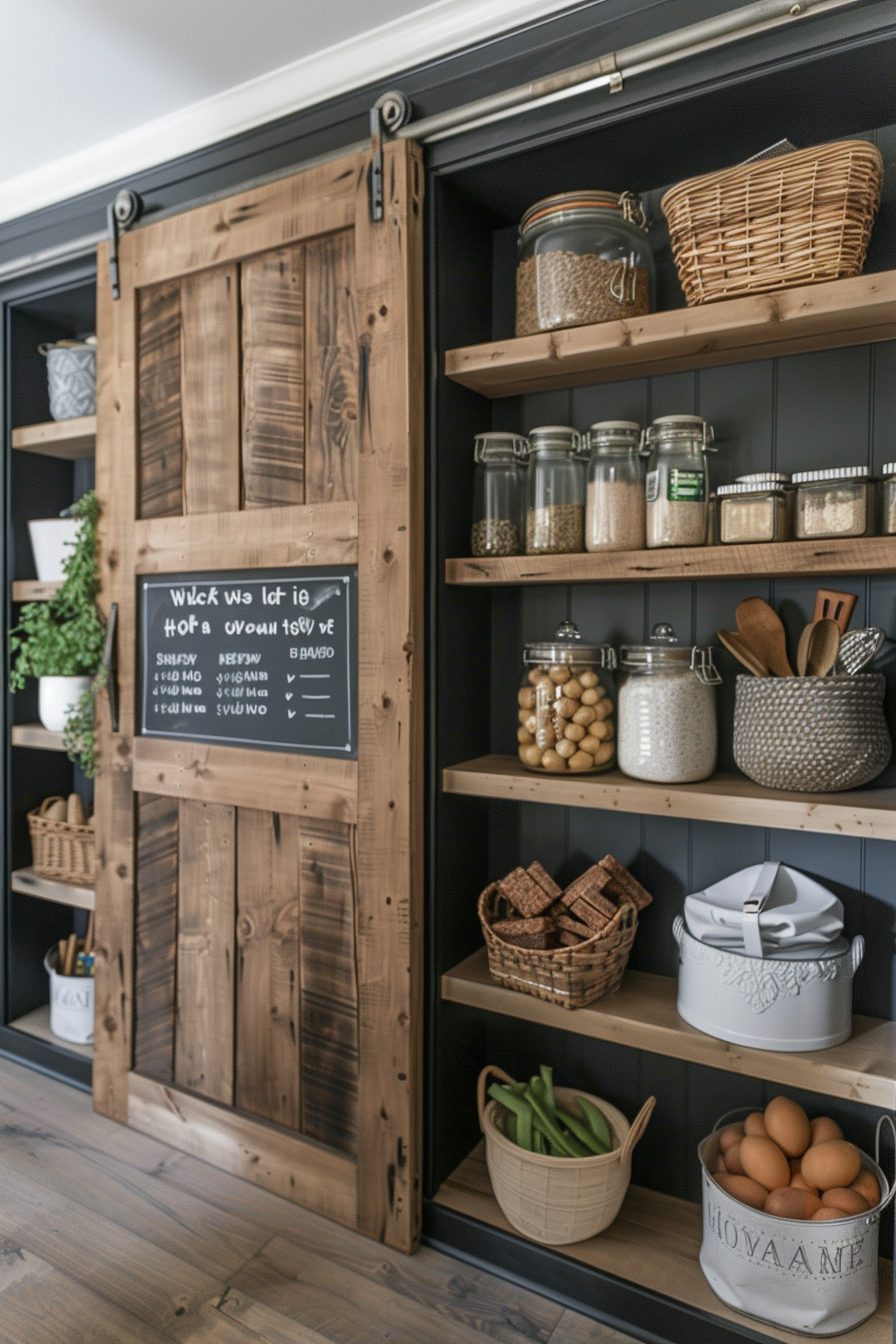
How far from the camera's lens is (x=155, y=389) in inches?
77.7

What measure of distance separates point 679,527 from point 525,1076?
1254 mm

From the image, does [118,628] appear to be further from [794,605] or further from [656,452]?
[794,605]

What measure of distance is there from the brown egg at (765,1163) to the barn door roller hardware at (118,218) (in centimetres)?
223

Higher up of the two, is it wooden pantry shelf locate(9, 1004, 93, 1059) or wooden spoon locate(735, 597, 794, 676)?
wooden spoon locate(735, 597, 794, 676)

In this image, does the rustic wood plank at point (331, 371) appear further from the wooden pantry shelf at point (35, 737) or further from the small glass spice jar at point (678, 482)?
the wooden pantry shelf at point (35, 737)

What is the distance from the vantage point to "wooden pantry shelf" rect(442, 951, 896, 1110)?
1321 millimetres

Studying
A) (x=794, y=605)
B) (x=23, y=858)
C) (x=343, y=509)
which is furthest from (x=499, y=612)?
(x=23, y=858)

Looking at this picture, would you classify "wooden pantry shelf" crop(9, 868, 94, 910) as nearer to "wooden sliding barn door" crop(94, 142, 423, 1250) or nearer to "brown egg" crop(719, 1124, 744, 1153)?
"wooden sliding barn door" crop(94, 142, 423, 1250)

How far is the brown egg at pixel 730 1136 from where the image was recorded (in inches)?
59.5

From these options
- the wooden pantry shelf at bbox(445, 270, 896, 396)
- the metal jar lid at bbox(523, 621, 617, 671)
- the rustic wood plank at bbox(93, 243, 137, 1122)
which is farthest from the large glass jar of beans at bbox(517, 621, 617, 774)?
the rustic wood plank at bbox(93, 243, 137, 1122)

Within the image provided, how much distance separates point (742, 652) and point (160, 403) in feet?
4.65

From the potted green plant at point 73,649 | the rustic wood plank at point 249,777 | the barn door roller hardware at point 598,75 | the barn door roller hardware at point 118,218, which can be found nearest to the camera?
the barn door roller hardware at point 598,75

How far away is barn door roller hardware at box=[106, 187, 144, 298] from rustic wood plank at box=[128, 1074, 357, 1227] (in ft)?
6.27

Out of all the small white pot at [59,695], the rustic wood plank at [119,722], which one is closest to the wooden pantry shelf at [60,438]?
the rustic wood plank at [119,722]
